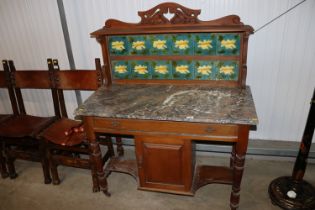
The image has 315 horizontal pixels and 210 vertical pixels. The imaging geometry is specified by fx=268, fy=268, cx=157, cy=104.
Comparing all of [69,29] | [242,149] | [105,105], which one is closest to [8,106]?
[69,29]

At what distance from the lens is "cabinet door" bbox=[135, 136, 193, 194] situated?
1.90 meters

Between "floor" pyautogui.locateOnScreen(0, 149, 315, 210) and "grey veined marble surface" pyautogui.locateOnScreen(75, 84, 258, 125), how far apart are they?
87 cm

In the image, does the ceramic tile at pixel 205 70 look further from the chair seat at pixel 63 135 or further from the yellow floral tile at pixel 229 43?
the chair seat at pixel 63 135

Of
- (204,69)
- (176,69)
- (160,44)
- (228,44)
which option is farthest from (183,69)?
(228,44)

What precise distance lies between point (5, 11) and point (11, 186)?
170cm

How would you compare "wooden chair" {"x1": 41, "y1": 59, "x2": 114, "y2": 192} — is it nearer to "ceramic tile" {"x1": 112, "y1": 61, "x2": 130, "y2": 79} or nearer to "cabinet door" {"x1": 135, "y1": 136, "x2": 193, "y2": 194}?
"ceramic tile" {"x1": 112, "y1": 61, "x2": 130, "y2": 79}

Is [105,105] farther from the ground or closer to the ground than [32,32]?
closer to the ground

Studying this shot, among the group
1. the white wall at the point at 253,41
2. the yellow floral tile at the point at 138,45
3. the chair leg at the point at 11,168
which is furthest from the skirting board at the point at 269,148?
the chair leg at the point at 11,168

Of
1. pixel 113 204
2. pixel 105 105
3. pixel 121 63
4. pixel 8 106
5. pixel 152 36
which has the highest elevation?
pixel 152 36

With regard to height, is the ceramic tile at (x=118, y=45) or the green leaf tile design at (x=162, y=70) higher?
the ceramic tile at (x=118, y=45)

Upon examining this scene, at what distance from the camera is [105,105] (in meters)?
1.97

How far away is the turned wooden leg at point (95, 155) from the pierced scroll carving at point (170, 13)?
92 centimetres

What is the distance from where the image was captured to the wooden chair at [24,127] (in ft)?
7.94

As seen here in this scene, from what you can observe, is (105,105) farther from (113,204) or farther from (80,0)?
(80,0)
